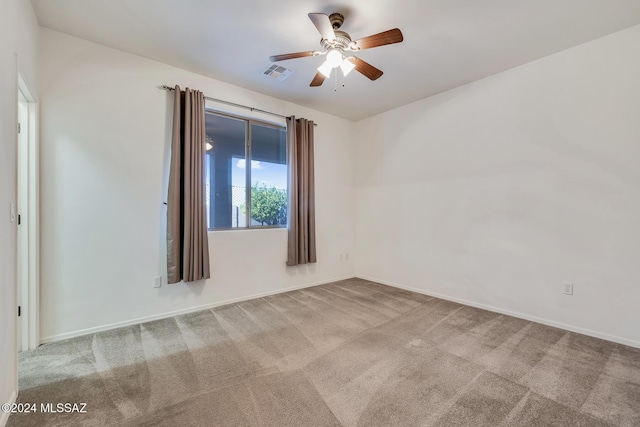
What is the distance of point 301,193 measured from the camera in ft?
13.7

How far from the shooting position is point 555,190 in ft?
9.50

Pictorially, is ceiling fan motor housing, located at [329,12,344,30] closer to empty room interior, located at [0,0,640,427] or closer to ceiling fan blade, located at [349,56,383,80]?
empty room interior, located at [0,0,640,427]

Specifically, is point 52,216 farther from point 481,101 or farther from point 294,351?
point 481,101

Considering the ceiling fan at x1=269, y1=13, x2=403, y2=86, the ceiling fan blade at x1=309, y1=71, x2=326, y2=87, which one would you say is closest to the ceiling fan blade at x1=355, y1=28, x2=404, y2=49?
the ceiling fan at x1=269, y1=13, x2=403, y2=86

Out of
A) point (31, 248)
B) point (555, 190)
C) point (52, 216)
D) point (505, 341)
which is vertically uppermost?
point (555, 190)

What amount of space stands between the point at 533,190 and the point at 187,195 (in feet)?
12.6

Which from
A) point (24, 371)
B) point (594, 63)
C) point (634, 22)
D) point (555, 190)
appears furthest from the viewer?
point (555, 190)

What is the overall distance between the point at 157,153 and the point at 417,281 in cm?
383

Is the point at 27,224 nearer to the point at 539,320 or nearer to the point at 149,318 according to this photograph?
the point at 149,318

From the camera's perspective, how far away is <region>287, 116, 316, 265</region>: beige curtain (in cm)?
408

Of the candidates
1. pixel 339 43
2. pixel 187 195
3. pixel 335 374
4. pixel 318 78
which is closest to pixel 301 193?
pixel 187 195

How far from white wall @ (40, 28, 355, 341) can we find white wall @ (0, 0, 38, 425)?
736 mm

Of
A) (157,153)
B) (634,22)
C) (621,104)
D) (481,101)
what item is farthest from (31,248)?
(634,22)

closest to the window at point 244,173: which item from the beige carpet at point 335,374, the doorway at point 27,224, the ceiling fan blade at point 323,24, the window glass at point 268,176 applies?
the window glass at point 268,176
